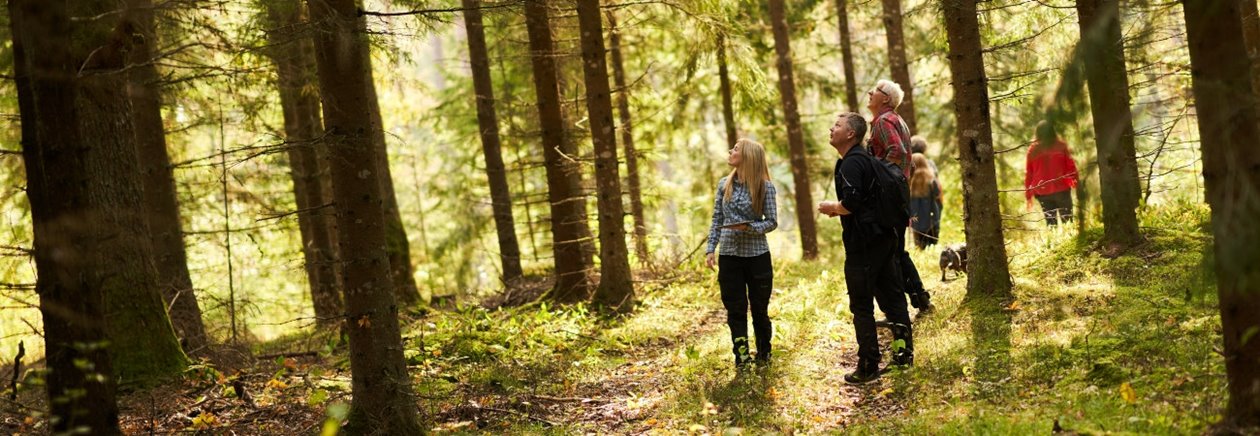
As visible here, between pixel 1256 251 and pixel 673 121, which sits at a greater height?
pixel 673 121

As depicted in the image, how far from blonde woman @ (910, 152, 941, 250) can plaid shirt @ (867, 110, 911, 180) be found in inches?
198

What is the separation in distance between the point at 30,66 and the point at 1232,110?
5755mm

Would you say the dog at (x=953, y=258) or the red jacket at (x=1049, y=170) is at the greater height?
the red jacket at (x=1049, y=170)

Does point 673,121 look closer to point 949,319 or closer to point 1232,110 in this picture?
point 949,319

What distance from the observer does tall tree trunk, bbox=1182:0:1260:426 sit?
3980mm

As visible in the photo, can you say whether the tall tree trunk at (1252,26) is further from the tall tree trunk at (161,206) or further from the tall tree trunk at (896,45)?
the tall tree trunk at (161,206)

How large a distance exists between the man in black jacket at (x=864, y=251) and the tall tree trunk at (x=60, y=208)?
16.2ft

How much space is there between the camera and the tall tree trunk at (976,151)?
315 inches

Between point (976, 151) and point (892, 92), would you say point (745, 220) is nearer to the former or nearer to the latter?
point (892, 92)

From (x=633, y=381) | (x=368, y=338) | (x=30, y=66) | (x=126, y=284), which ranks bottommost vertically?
(x=633, y=381)

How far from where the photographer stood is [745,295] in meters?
7.77

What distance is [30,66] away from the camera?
466 centimetres

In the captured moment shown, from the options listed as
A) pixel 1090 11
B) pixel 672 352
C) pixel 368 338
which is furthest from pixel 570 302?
pixel 1090 11

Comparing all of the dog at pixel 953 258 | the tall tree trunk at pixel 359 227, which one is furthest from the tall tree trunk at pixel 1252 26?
the tall tree trunk at pixel 359 227
